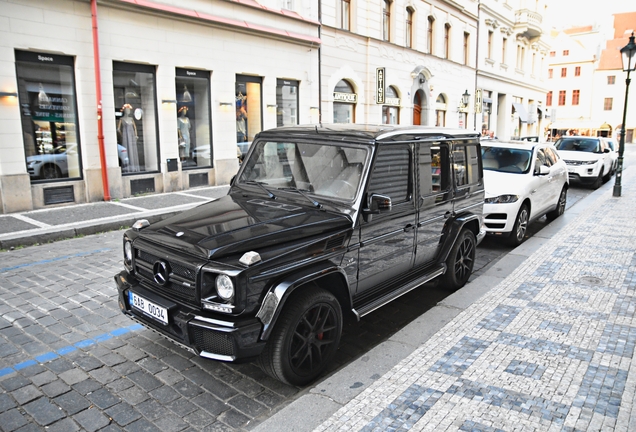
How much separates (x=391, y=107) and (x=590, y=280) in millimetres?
19192

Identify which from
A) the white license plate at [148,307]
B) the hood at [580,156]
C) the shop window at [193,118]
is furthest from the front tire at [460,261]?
the hood at [580,156]

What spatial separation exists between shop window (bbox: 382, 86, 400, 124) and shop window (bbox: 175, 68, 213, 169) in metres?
10.6

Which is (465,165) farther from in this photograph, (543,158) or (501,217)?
(543,158)

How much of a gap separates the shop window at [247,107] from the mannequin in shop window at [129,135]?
12.4 ft

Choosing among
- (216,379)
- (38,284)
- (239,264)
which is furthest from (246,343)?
(38,284)

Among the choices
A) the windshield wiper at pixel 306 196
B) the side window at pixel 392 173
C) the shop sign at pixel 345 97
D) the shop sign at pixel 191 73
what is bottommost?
the windshield wiper at pixel 306 196

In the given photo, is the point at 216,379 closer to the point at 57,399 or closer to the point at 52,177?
the point at 57,399

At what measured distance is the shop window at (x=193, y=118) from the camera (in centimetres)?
1465

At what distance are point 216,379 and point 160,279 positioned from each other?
0.97 metres

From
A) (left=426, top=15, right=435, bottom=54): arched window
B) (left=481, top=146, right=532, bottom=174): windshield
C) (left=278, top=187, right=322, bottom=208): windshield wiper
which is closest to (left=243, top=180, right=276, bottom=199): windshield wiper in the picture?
(left=278, top=187, right=322, bottom=208): windshield wiper

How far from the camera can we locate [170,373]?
405cm

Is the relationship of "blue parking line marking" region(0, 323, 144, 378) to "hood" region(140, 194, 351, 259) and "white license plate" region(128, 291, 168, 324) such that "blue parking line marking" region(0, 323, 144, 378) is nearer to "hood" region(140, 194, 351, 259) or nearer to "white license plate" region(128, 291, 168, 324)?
"white license plate" region(128, 291, 168, 324)

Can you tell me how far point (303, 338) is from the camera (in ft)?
12.4

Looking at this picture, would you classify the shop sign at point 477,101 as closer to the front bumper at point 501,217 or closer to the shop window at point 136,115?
→ the shop window at point 136,115
